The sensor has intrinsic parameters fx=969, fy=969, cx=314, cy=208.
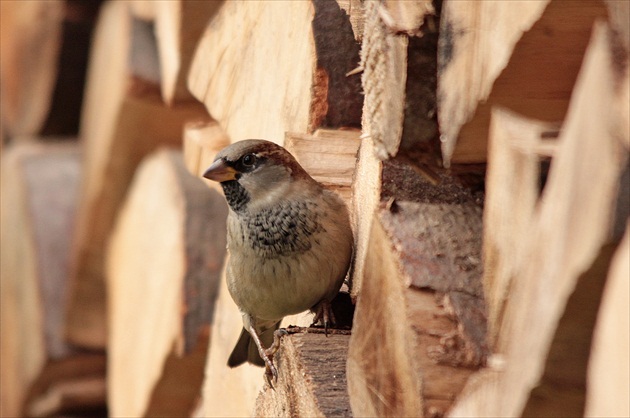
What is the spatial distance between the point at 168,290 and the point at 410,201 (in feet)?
4.40

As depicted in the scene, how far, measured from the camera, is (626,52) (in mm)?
801

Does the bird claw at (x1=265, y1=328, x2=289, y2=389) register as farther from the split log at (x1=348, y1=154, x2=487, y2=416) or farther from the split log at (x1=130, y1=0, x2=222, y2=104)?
the split log at (x1=130, y1=0, x2=222, y2=104)

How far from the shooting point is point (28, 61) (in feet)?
12.5

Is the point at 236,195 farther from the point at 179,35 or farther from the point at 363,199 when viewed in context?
the point at 179,35

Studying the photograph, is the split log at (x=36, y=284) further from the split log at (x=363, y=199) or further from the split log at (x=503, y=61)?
the split log at (x=503, y=61)


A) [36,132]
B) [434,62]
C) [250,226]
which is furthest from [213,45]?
[36,132]

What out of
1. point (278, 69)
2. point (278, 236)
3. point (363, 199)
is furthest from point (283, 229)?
point (278, 69)

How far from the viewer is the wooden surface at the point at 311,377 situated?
1.17m

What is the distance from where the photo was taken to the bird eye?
1613 mm

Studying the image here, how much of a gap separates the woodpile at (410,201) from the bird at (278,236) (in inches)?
1.5

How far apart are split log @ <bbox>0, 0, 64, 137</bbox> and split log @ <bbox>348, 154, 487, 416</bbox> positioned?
9.36 ft

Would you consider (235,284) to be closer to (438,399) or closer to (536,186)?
(438,399)

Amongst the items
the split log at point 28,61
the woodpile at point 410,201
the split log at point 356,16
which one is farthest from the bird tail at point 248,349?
the split log at point 28,61

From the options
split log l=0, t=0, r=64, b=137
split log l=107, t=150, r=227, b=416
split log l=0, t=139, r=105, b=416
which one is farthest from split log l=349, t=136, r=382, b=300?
split log l=0, t=0, r=64, b=137
